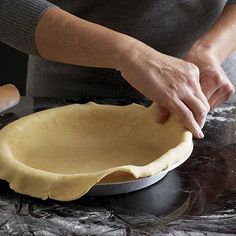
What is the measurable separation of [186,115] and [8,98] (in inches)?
15.4

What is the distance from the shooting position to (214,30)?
3.87 feet

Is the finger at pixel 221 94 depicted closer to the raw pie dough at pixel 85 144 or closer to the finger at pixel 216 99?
the finger at pixel 216 99

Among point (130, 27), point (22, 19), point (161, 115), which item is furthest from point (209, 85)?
point (22, 19)

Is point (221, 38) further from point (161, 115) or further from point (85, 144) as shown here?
point (85, 144)

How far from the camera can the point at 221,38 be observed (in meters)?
1.16

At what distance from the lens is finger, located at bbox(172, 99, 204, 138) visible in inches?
36.8

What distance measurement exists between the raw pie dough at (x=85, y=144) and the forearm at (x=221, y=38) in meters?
0.19

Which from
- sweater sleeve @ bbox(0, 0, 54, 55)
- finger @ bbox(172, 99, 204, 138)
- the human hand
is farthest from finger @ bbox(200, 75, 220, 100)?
sweater sleeve @ bbox(0, 0, 54, 55)

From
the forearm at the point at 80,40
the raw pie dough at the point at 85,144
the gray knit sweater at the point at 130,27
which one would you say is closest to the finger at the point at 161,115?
the raw pie dough at the point at 85,144

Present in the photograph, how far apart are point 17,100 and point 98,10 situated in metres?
0.25

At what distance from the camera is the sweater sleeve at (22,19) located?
1009 mm

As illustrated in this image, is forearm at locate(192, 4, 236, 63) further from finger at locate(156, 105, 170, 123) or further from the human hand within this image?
finger at locate(156, 105, 170, 123)

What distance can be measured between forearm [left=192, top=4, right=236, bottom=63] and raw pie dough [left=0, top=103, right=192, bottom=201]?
187 millimetres

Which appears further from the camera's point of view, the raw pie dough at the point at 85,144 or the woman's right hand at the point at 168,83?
the woman's right hand at the point at 168,83
